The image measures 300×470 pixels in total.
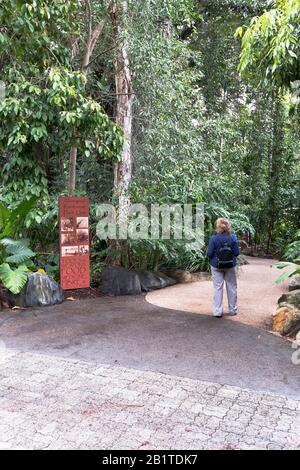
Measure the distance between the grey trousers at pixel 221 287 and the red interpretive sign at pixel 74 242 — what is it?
2460mm

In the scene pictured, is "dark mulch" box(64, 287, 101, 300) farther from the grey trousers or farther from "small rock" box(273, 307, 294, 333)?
"small rock" box(273, 307, 294, 333)

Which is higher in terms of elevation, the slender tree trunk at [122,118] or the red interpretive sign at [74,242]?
the slender tree trunk at [122,118]

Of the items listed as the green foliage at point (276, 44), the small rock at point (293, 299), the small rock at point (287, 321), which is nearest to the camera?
the green foliage at point (276, 44)

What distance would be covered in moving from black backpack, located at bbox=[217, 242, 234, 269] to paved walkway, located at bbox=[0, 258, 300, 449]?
2.51ft

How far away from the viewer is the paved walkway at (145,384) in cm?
280

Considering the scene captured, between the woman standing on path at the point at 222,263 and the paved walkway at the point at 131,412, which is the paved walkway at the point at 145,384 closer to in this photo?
the paved walkway at the point at 131,412

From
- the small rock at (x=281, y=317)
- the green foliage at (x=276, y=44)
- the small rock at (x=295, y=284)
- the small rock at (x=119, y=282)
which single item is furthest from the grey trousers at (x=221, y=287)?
the green foliage at (x=276, y=44)

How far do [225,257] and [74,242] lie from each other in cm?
276

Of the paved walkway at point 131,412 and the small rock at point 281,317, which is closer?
the paved walkway at point 131,412

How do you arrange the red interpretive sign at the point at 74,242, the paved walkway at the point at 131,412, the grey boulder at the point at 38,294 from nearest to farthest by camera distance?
the paved walkway at the point at 131,412, the grey boulder at the point at 38,294, the red interpretive sign at the point at 74,242

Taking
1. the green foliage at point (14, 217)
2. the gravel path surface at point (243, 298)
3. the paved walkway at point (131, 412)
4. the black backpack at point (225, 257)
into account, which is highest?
the green foliage at point (14, 217)

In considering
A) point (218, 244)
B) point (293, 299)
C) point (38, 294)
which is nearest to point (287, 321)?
point (293, 299)

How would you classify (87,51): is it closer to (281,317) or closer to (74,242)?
(74,242)

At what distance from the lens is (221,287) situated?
5934mm
